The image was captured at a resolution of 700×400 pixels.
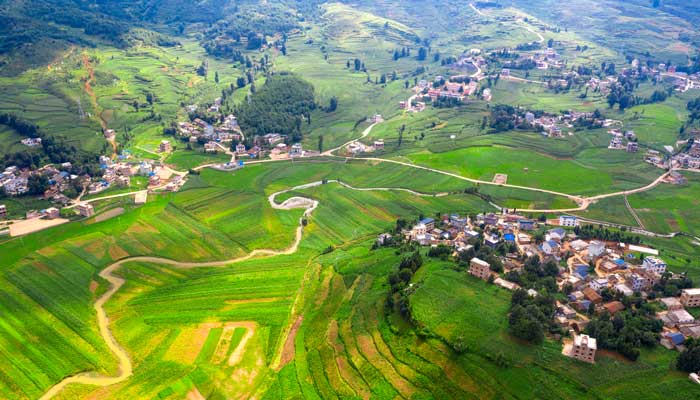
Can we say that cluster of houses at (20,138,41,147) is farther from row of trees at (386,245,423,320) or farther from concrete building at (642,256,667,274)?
concrete building at (642,256,667,274)

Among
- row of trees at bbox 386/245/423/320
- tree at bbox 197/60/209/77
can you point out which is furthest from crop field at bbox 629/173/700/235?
tree at bbox 197/60/209/77

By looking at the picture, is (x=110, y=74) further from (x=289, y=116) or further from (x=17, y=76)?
(x=289, y=116)

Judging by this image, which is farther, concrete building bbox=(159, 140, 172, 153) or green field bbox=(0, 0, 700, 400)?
concrete building bbox=(159, 140, 172, 153)

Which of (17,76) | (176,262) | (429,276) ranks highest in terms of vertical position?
(17,76)

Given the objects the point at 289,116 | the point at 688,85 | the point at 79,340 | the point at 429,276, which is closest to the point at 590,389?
the point at 429,276

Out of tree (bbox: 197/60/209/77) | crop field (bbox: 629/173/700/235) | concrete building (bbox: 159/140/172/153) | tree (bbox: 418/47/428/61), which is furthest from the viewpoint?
tree (bbox: 418/47/428/61)
